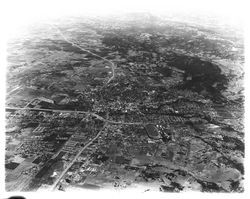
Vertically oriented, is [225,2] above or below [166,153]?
above

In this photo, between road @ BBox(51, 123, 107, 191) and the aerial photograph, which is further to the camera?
the aerial photograph

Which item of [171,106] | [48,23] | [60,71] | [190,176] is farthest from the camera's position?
[48,23]

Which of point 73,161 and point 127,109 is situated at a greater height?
point 127,109

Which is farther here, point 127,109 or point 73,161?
point 127,109

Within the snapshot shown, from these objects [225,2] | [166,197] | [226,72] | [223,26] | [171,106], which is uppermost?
[225,2]

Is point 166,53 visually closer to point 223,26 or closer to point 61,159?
point 223,26

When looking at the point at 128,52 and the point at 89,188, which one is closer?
the point at 89,188

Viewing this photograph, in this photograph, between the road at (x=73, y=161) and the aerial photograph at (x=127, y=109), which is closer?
the road at (x=73, y=161)

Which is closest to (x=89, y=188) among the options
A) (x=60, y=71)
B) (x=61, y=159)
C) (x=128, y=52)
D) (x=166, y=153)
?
(x=61, y=159)
